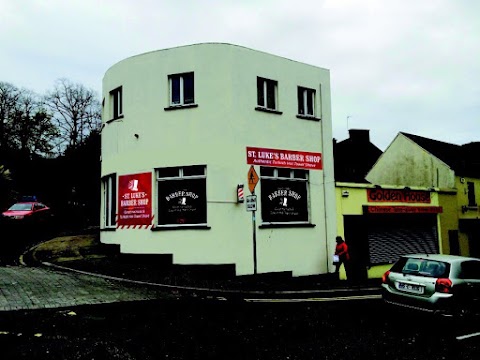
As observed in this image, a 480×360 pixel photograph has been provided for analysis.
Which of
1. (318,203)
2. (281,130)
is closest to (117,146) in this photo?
(281,130)

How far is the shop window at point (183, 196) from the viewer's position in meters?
15.1

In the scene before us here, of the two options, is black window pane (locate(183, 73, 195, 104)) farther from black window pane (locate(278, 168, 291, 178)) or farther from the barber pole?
black window pane (locate(278, 168, 291, 178))

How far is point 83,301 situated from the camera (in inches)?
377

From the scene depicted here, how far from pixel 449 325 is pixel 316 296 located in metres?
4.19

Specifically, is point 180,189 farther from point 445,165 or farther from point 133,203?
point 445,165

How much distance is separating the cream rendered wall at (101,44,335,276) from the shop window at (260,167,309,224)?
35cm

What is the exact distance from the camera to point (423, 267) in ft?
30.7

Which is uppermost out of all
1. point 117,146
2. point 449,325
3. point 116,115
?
point 116,115

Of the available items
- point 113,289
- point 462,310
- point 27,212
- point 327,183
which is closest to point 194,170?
point 113,289

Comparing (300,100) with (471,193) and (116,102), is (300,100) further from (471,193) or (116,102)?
(471,193)

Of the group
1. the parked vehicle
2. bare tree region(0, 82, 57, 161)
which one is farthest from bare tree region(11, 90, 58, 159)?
the parked vehicle

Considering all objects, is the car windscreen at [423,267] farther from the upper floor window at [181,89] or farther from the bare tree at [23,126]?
the bare tree at [23,126]

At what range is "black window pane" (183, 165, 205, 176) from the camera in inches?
600

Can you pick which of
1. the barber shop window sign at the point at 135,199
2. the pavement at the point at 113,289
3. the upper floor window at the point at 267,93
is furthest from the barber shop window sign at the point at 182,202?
the upper floor window at the point at 267,93
